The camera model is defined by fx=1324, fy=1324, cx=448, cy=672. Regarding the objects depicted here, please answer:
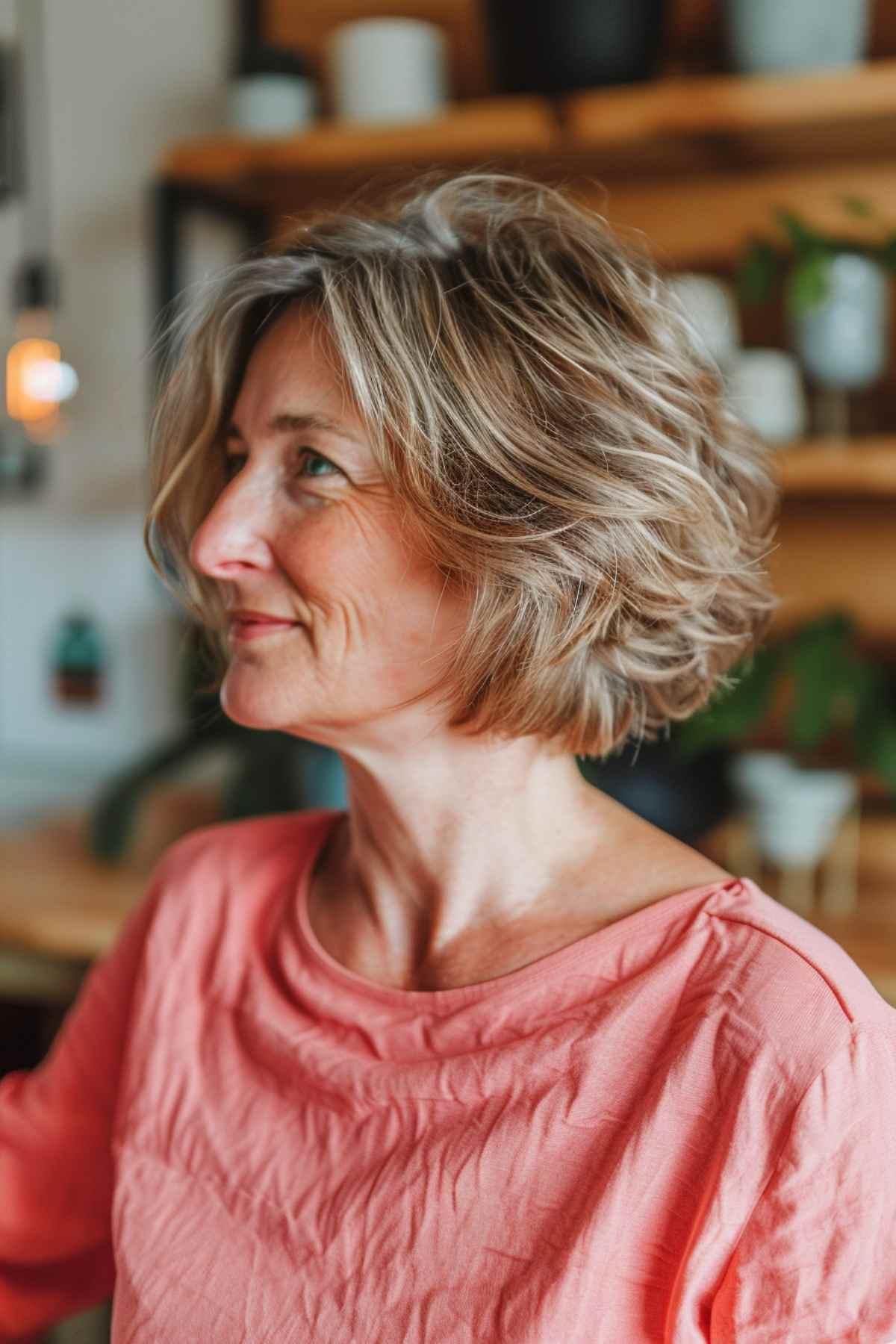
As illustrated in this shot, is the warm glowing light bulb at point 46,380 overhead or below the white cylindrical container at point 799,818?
overhead

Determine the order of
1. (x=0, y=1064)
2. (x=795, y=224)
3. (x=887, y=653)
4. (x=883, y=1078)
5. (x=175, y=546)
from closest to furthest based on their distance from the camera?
(x=883, y=1078) → (x=175, y=546) → (x=795, y=224) → (x=887, y=653) → (x=0, y=1064)

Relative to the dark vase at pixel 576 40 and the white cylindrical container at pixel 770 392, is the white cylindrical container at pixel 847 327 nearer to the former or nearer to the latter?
the white cylindrical container at pixel 770 392

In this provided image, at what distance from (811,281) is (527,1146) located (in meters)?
1.25

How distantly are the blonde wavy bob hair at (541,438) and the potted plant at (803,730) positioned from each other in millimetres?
741

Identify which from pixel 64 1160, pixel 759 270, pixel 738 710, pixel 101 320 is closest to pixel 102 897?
pixel 64 1160

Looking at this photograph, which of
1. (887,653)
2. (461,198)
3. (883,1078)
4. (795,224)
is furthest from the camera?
(887,653)

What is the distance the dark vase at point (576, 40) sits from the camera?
1.85m

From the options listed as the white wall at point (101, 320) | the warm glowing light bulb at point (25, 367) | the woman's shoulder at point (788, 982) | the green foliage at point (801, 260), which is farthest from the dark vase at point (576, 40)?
the woman's shoulder at point (788, 982)

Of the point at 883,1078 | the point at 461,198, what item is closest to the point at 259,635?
the point at 461,198

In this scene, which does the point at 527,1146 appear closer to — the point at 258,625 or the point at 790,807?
the point at 258,625

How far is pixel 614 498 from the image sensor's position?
0.94m

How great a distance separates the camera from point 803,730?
1768mm

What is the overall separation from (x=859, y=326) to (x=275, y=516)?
116 cm

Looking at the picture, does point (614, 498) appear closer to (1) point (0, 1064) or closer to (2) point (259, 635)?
(2) point (259, 635)
